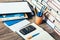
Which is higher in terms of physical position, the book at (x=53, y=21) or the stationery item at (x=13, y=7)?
the stationery item at (x=13, y=7)

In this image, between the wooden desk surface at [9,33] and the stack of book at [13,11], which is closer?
the wooden desk surface at [9,33]

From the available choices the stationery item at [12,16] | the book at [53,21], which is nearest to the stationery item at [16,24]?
the stationery item at [12,16]

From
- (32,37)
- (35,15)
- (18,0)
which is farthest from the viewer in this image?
(18,0)

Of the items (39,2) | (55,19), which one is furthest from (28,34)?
(39,2)

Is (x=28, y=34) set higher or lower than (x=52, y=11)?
lower

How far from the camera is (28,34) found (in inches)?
50.1

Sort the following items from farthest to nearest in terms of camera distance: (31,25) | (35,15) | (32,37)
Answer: (35,15) < (31,25) < (32,37)

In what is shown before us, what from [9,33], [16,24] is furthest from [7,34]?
[16,24]

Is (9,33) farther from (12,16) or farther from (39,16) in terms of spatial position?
(39,16)

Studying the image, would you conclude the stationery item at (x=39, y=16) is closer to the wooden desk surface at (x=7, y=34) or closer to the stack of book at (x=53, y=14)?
the stack of book at (x=53, y=14)

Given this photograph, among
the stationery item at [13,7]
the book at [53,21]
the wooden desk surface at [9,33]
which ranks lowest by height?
the wooden desk surface at [9,33]

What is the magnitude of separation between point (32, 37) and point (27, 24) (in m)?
0.16

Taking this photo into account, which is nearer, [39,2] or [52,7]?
[52,7]

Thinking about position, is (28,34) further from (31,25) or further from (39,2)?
(39,2)
